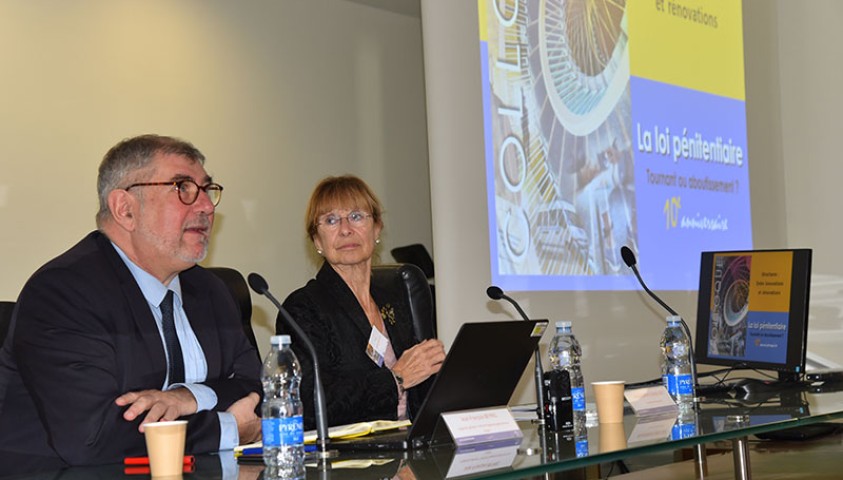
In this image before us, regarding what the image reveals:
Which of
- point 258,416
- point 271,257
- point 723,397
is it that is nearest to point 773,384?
point 723,397

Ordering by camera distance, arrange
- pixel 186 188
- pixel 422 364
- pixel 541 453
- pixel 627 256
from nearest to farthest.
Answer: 1. pixel 541 453
2. pixel 186 188
3. pixel 422 364
4. pixel 627 256

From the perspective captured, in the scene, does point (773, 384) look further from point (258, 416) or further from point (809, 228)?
point (809, 228)

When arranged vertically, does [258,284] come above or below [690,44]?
below

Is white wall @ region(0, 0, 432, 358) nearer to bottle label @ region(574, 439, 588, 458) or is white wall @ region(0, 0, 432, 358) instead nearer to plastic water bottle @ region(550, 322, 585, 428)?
plastic water bottle @ region(550, 322, 585, 428)

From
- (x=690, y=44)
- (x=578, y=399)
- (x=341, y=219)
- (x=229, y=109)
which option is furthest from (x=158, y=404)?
(x=690, y=44)

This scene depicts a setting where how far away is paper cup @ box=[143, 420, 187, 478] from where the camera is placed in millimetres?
1609

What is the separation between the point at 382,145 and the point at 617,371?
2264 mm

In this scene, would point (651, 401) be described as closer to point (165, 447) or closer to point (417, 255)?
point (165, 447)

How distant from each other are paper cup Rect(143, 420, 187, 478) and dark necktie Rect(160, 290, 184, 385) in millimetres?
741

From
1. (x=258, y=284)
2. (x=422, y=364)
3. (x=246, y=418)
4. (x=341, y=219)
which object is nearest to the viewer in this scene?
(x=258, y=284)

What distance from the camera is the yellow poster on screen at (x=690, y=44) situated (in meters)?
5.52

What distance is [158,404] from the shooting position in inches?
82.8

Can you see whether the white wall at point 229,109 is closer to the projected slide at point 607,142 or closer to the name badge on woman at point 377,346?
the projected slide at point 607,142

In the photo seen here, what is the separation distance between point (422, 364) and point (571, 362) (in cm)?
58
